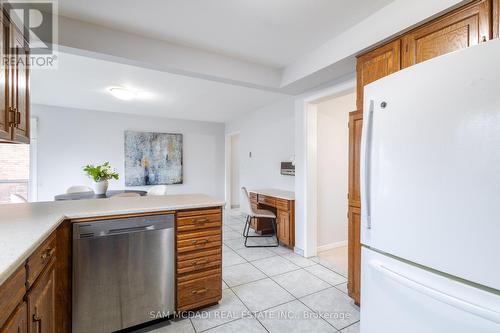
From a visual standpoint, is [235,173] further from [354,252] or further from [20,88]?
[20,88]

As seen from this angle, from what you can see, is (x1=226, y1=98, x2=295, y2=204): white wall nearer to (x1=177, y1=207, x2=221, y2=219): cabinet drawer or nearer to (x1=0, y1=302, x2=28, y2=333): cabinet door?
(x1=177, y1=207, x2=221, y2=219): cabinet drawer

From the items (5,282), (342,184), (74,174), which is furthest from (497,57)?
(74,174)

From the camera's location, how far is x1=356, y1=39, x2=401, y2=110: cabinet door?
1.88 m

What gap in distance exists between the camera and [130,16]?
1978 millimetres

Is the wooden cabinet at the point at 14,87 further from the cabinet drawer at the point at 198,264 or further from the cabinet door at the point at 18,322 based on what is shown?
the cabinet drawer at the point at 198,264

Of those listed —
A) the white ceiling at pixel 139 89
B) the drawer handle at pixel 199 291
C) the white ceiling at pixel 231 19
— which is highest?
the white ceiling at pixel 231 19

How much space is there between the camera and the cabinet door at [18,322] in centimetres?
89

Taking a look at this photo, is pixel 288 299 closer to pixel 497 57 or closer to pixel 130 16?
pixel 497 57

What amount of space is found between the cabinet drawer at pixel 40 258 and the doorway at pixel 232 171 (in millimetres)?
5320

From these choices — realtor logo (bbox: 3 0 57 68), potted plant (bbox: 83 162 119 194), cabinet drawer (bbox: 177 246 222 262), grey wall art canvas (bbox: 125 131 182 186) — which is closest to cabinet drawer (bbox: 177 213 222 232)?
cabinet drawer (bbox: 177 246 222 262)

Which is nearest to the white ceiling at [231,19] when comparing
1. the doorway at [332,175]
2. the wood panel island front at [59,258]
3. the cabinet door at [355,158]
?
the cabinet door at [355,158]

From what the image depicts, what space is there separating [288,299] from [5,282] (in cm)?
207

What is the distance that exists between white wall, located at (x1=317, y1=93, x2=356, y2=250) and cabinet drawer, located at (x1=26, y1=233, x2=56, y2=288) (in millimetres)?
3082

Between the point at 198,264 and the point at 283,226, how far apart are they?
1.92m
